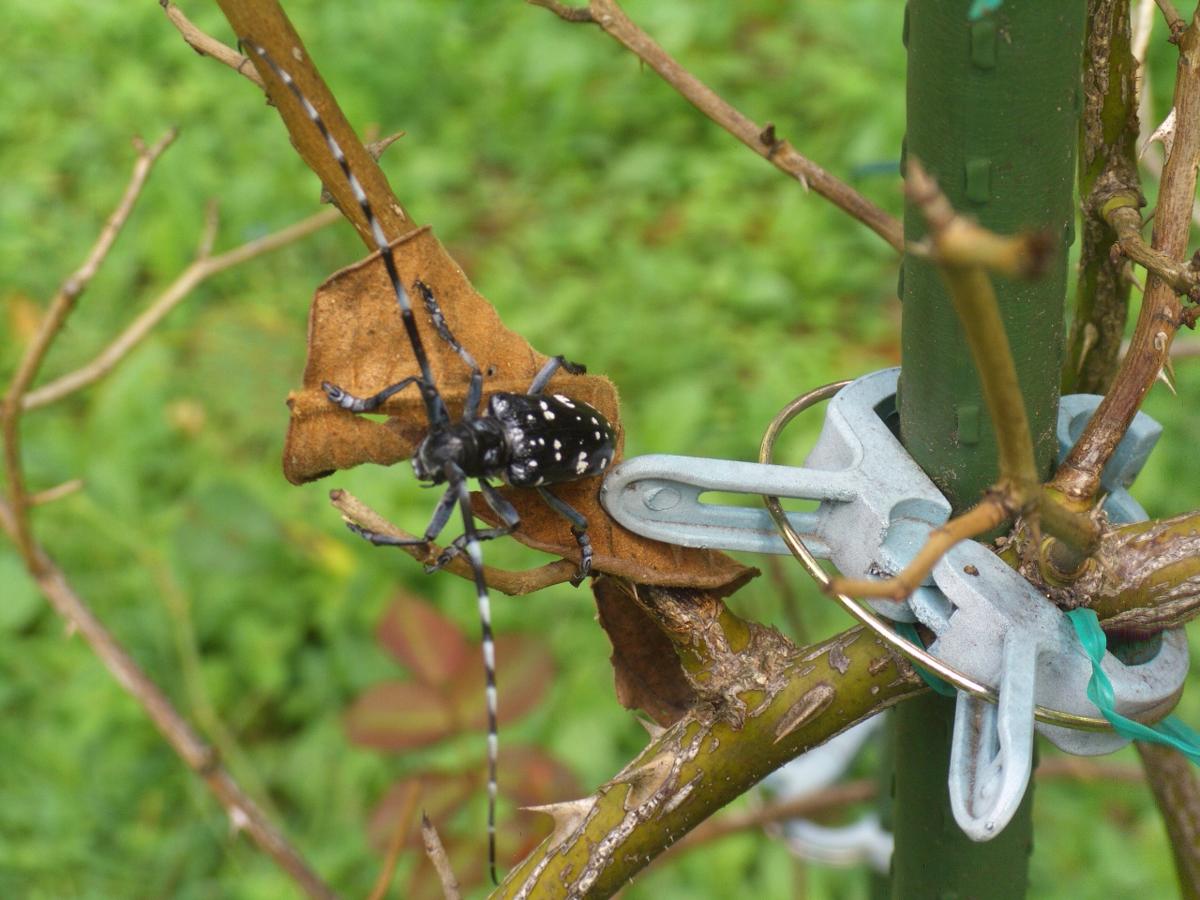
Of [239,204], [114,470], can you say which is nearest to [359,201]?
[114,470]

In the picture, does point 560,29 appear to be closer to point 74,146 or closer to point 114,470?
point 74,146

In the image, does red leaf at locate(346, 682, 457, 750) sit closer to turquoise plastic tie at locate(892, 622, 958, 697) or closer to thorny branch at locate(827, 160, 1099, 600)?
turquoise plastic tie at locate(892, 622, 958, 697)

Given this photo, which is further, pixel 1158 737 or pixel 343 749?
pixel 343 749

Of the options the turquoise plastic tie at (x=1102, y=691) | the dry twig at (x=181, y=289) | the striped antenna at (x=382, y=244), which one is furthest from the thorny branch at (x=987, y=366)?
the dry twig at (x=181, y=289)

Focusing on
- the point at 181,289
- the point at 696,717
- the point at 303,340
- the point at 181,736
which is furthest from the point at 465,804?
the point at 303,340

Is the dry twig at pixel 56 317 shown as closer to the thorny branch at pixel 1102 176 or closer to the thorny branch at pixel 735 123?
the thorny branch at pixel 735 123

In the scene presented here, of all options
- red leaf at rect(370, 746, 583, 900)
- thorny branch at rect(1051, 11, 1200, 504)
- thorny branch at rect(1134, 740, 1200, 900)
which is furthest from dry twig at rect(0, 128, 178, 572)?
thorny branch at rect(1134, 740, 1200, 900)
